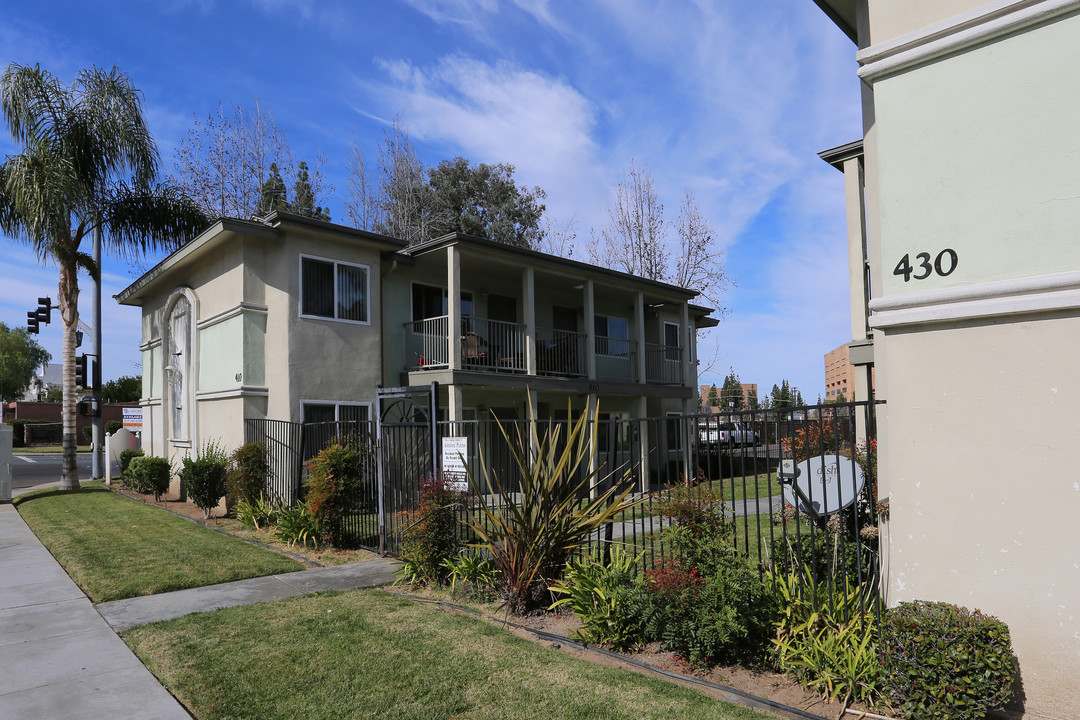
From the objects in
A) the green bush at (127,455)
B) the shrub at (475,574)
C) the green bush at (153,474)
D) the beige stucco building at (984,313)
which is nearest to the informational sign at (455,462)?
the shrub at (475,574)

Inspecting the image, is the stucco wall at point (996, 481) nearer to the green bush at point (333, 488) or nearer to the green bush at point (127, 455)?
the green bush at point (333, 488)

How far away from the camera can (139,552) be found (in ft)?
31.8

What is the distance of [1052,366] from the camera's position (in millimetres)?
4184

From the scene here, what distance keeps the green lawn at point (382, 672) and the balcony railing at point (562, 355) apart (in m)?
11.8

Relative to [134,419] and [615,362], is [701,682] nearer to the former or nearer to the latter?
[615,362]

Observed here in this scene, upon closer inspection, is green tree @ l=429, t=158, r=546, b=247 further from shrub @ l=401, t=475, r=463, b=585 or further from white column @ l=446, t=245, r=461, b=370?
shrub @ l=401, t=475, r=463, b=585

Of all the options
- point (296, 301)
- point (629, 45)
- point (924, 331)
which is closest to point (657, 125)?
point (629, 45)

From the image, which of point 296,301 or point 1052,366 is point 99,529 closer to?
point 296,301

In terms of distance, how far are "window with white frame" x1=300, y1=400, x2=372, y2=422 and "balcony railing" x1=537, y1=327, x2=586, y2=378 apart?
5.03m

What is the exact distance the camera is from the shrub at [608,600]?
5.62m

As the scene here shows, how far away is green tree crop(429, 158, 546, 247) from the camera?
33.2m

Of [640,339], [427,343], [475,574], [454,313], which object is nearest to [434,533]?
[475,574]

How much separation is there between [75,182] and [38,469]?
15881 millimetres

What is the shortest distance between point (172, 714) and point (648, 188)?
95.0 feet
